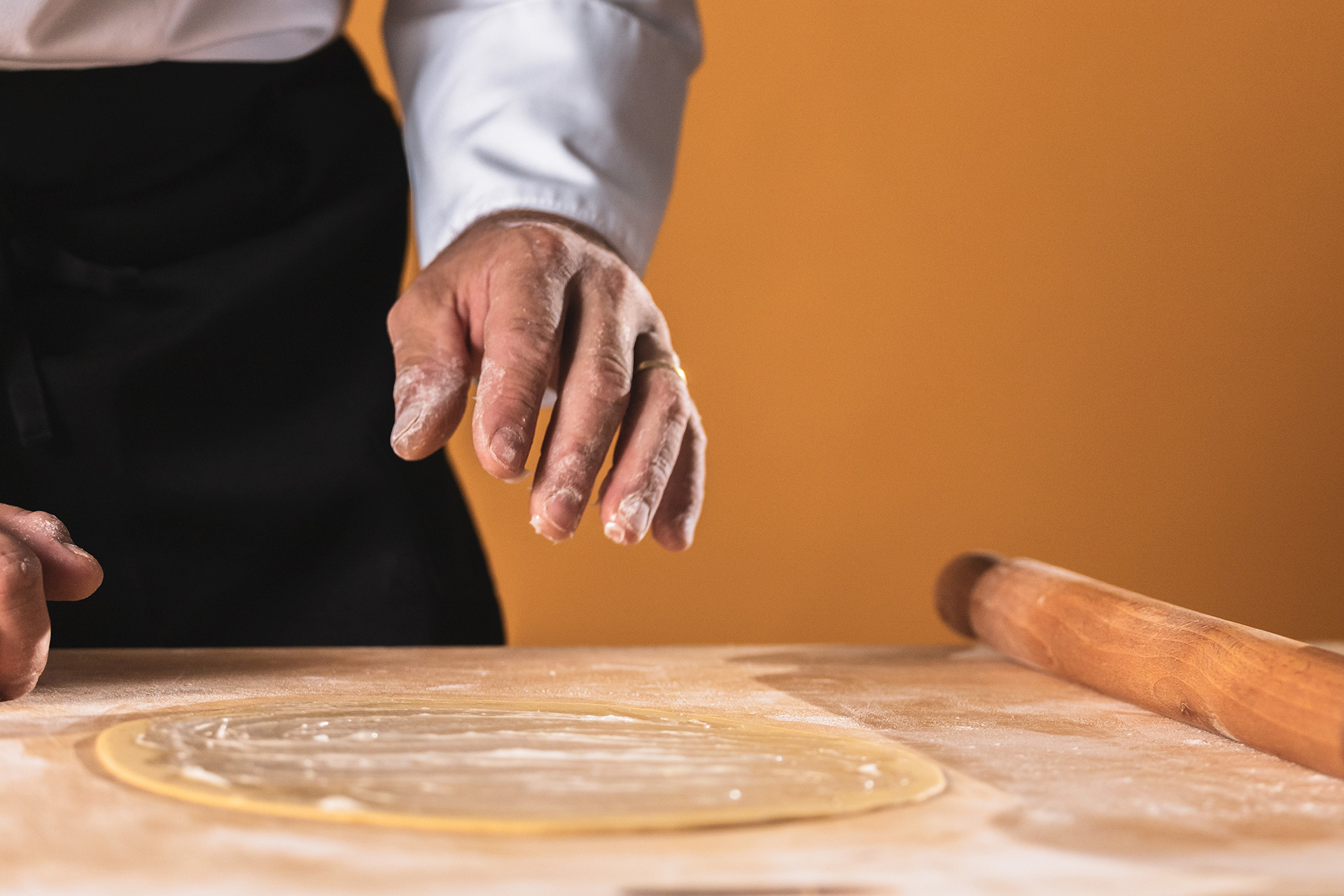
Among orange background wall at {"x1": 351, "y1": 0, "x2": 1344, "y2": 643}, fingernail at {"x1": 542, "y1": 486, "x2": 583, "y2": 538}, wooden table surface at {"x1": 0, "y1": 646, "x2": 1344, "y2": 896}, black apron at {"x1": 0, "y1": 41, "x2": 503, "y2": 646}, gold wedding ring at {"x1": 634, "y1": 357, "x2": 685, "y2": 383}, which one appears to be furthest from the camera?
orange background wall at {"x1": 351, "y1": 0, "x2": 1344, "y2": 643}

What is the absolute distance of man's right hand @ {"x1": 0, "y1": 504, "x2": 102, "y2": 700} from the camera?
0.63 metres

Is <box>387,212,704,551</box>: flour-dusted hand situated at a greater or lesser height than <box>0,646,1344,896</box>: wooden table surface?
greater

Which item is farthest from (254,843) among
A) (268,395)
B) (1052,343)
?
(1052,343)

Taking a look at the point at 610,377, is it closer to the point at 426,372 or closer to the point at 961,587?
the point at 426,372

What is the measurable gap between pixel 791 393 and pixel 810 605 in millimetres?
515

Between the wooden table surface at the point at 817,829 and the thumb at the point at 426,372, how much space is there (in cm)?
16

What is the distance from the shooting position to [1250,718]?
631mm

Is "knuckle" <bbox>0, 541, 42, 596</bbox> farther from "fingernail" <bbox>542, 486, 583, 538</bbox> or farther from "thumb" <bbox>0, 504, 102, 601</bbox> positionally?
"fingernail" <bbox>542, 486, 583, 538</bbox>

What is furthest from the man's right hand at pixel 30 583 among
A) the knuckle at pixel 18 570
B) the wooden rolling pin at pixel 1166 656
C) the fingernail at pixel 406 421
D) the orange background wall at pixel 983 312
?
the orange background wall at pixel 983 312

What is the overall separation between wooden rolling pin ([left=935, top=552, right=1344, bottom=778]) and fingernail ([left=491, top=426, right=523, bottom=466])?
382mm

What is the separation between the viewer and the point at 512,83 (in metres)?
1.04

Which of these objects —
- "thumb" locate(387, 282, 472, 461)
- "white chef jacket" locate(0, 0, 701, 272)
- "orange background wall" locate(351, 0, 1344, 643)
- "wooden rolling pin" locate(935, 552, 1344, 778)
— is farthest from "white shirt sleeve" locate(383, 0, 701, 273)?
"orange background wall" locate(351, 0, 1344, 643)

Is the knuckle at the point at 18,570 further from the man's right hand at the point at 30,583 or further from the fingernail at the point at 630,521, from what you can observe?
the fingernail at the point at 630,521

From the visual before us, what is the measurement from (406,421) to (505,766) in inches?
11.2
